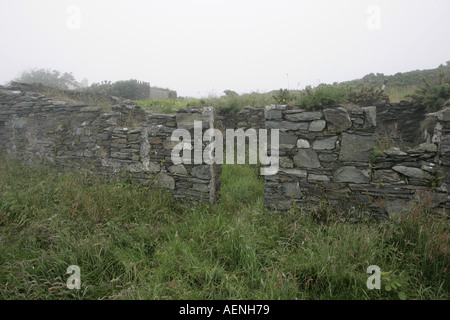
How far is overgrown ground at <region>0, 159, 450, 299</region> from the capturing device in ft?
7.04

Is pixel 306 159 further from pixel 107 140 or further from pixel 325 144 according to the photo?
pixel 107 140

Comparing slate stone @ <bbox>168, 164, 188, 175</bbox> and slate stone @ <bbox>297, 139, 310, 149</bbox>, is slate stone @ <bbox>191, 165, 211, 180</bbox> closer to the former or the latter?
slate stone @ <bbox>168, 164, 188, 175</bbox>

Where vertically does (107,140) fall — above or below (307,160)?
above

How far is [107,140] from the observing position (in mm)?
4684

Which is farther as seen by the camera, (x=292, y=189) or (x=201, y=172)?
(x=201, y=172)

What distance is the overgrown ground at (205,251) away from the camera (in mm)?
2145

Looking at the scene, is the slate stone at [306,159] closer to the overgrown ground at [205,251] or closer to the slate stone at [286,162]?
the slate stone at [286,162]

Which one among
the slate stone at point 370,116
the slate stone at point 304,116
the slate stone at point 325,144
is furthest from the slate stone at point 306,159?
the slate stone at point 370,116

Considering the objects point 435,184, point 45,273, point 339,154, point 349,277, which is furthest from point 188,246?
point 435,184

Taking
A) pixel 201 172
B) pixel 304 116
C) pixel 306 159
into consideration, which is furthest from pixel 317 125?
pixel 201 172

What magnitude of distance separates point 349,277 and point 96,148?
5145 millimetres

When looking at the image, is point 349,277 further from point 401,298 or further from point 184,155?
point 184,155

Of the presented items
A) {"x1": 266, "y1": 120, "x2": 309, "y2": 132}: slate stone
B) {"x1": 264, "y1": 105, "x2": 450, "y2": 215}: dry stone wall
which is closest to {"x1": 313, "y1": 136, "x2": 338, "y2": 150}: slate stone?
{"x1": 264, "y1": 105, "x2": 450, "y2": 215}: dry stone wall

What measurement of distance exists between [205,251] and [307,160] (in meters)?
2.04
